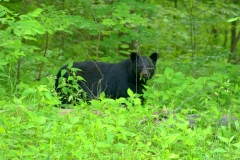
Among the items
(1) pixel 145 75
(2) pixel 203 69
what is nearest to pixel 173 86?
(1) pixel 145 75

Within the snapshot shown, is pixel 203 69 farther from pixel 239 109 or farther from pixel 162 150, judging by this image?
pixel 162 150

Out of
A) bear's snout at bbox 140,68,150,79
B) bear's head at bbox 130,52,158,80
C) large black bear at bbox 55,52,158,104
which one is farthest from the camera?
large black bear at bbox 55,52,158,104

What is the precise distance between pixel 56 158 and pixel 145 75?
420 centimetres

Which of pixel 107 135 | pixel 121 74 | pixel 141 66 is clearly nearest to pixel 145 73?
pixel 141 66

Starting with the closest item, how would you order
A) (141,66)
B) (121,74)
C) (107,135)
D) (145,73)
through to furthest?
(107,135) < (145,73) < (141,66) < (121,74)

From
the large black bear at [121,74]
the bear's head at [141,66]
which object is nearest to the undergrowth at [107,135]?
the bear's head at [141,66]

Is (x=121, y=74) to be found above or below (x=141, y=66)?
below

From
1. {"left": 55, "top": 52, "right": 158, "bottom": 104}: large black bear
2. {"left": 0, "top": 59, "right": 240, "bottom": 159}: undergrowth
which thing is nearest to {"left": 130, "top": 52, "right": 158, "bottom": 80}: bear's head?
{"left": 55, "top": 52, "right": 158, "bottom": 104}: large black bear

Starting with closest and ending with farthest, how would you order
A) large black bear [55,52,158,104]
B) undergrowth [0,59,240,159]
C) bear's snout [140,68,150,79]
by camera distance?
undergrowth [0,59,240,159], bear's snout [140,68,150,79], large black bear [55,52,158,104]

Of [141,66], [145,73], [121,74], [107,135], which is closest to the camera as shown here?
[107,135]

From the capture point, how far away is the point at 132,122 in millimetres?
5031

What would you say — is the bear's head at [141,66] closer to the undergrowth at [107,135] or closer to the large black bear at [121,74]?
the large black bear at [121,74]

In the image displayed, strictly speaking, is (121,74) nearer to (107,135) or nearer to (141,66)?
(141,66)

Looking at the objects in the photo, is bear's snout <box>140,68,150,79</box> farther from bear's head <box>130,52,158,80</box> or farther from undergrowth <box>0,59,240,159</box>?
undergrowth <box>0,59,240,159</box>
